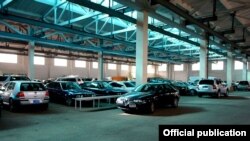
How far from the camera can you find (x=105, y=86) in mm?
18641

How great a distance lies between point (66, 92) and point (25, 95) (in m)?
3.39

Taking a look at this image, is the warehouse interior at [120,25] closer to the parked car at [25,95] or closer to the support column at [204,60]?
the support column at [204,60]

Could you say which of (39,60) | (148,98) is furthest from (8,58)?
(148,98)

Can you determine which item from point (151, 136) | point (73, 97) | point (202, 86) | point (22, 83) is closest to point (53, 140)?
point (151, 136)

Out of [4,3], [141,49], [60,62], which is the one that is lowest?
[141,49]

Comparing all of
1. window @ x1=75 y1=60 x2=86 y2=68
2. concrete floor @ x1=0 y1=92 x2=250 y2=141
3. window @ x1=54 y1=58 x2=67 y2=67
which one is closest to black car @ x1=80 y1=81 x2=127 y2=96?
concrete floor @ x1=0 y1=92 x2=250 y2=141

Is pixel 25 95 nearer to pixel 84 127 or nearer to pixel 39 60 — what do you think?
pixel 84 127

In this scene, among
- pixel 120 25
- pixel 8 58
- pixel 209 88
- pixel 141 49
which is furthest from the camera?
pixel 8 58

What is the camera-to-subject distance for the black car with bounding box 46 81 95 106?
14.3m

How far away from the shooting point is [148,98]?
1155cm

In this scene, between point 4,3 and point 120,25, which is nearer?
point 4,3

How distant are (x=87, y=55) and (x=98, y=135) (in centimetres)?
3533

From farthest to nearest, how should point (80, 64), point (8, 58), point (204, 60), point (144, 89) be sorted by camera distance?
1. point (80, 64)
2. point (8, 58)
3. point (204, 60)
4. point (144, 89)

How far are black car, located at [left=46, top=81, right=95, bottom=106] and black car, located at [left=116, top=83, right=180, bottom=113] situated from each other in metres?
3.35
